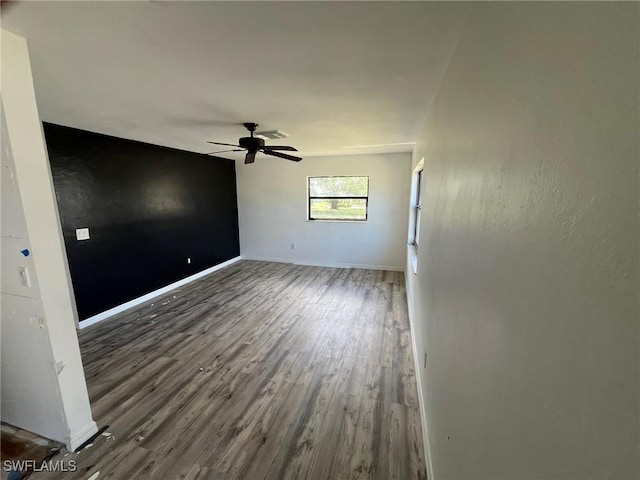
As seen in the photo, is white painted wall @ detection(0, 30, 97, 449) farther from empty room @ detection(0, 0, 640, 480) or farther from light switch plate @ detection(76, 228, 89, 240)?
light switch plate @ detection(76, 228, 89, 240)

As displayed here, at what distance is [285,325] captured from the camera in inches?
125

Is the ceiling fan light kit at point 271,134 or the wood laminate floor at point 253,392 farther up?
the ceiling fan light kit at point 271,134

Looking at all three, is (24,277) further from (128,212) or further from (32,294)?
(128,212)

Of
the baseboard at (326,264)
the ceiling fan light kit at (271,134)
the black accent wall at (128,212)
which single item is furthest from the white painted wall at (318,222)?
the ceiling fan light kit at (271,134)

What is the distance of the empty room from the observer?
39 centimetres

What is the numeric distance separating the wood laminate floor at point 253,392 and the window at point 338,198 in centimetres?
211

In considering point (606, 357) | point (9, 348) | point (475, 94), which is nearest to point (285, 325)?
point (9, 348)

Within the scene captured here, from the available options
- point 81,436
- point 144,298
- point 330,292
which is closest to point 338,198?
point 330,292

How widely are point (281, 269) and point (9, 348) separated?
156 inches

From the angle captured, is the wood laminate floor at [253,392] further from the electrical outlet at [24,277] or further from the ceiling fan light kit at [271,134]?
the ceiling fan light kit at [271,134]

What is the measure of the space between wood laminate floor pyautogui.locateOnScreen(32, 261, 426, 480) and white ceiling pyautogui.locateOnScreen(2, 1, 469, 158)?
2246mm

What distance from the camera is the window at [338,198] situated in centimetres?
525

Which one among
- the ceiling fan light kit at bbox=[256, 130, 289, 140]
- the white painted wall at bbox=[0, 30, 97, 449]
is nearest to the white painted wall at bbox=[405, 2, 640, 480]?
the white painted wall at bbox=[0, 30, 97, 449]

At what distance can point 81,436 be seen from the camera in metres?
1.67
